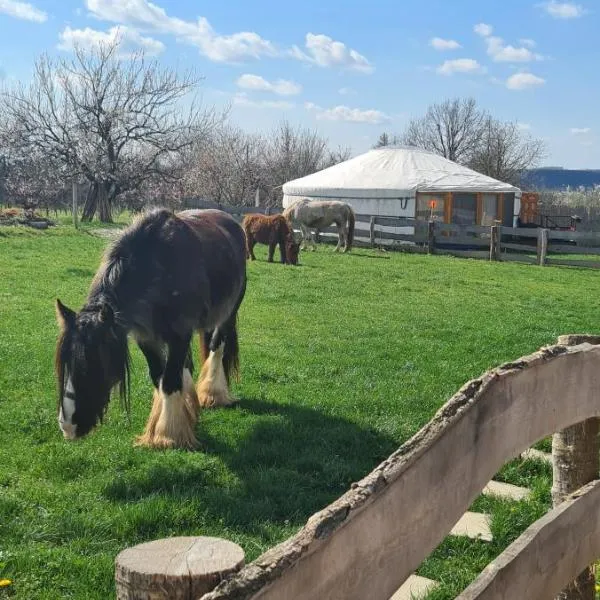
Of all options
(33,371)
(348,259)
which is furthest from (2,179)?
(33,371)

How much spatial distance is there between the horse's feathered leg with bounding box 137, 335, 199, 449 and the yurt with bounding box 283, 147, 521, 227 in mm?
20083

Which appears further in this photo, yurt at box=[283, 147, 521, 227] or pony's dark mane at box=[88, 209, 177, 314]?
yurt at box=[283, 147, 521, 227]

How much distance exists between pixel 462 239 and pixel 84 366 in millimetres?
18428

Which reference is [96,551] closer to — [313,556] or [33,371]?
[313,556]

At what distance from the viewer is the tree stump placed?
124 centimetres

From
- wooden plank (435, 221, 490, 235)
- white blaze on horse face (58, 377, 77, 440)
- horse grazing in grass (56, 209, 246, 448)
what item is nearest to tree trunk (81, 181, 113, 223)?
wooden plank (435, 221, 490, 235)

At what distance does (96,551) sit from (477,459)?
2.30 metres

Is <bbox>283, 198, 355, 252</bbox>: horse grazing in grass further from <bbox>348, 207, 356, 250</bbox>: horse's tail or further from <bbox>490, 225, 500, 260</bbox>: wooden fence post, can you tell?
<bbox>490, 225, 500, 260</bbox>: wooden fence post

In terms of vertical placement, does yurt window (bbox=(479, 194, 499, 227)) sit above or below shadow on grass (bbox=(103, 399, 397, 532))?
above

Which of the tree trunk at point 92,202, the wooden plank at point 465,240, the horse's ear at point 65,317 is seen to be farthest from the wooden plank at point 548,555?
the tree trunk at point 92,202

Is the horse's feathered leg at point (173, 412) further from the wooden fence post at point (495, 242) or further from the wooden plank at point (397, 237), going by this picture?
the wooden plank at point (397, 237)

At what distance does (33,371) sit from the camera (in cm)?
643

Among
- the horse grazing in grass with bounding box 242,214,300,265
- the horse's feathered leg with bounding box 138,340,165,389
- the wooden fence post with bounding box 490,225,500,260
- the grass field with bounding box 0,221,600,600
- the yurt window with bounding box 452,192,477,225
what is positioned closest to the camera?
the grass field with bounding box 0,221,600,600

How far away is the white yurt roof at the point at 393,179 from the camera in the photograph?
80.5ft
